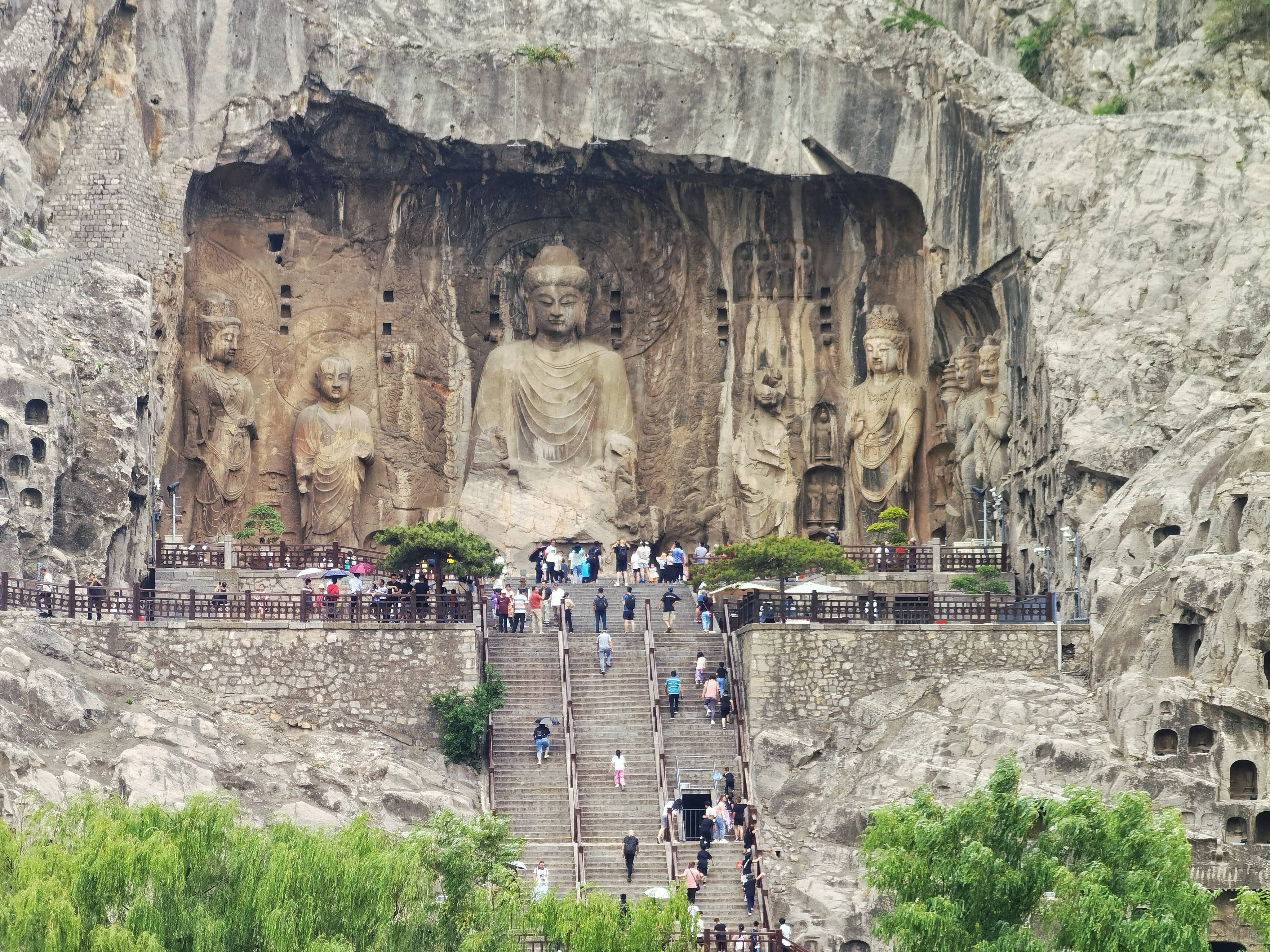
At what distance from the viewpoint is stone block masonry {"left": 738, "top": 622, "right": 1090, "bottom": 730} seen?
45750 millimetres

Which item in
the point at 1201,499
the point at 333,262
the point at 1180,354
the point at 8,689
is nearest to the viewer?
the point at 8,689

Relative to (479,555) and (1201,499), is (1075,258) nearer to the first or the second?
(1201,499)

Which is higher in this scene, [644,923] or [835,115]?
[835,115]

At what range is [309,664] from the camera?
4547 cm

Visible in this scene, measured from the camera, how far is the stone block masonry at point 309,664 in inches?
1764

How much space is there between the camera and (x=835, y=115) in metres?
55.8

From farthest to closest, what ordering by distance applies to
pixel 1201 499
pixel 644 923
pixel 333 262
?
pixel 333 262
pixel 1201 499
pixel 644 923

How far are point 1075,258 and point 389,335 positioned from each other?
1636cm

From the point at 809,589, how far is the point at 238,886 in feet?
54.7

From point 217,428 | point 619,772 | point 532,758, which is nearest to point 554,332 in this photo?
point 217,428

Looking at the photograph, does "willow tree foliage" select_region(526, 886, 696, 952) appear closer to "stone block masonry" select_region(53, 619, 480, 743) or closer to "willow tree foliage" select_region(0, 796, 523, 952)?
"willow tree foliage" select_region(0, 796, 523, 952)

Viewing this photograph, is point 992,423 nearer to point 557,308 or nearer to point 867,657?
point 867,657

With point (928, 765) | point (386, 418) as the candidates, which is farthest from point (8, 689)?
point (386, 418)

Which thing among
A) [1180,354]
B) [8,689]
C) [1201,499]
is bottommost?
[8,689]
